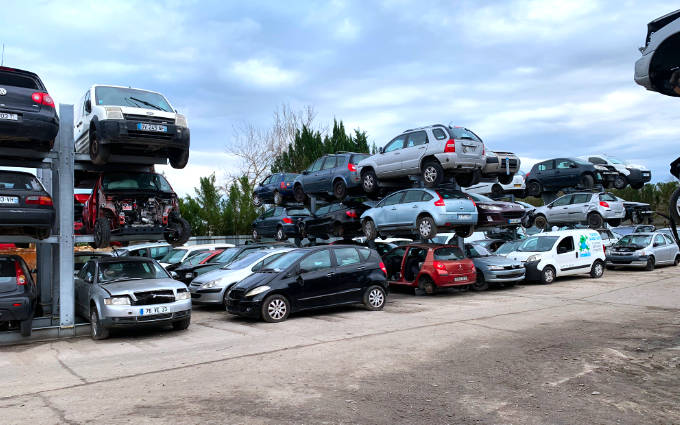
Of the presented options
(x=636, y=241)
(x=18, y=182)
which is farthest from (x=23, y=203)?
(x=636, y=241)

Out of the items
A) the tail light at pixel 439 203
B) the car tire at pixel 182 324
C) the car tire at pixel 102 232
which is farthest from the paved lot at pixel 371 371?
the tail light at pixel 439 203

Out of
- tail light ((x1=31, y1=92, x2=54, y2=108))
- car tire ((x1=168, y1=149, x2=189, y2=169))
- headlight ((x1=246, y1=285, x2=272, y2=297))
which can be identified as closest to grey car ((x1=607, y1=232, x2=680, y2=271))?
headlight ((x1=246, y1=285, x2=272, y2=297))

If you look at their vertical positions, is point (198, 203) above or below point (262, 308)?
above

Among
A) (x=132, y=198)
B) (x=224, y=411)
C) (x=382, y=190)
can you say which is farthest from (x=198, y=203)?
(x=224, y=411)

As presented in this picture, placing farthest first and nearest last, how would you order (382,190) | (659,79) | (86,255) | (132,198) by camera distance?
1. (382,190)
2. (86,255)
3. (132,198)
4. (659,79)

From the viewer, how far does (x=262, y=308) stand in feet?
35.3

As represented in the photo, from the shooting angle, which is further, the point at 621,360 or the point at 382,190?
the point at 382,190

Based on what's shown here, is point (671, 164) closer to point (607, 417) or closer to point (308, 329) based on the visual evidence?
point (607, 417)

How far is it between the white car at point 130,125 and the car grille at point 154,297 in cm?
315

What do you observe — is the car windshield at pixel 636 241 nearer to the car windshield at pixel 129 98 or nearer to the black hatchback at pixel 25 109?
the car windshield at pixel 129 98

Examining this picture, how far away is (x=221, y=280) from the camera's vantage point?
13.2 meters

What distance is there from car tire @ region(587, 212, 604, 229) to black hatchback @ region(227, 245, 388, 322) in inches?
489

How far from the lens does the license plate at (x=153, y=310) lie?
9.54m

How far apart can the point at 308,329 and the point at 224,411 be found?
4803mm
